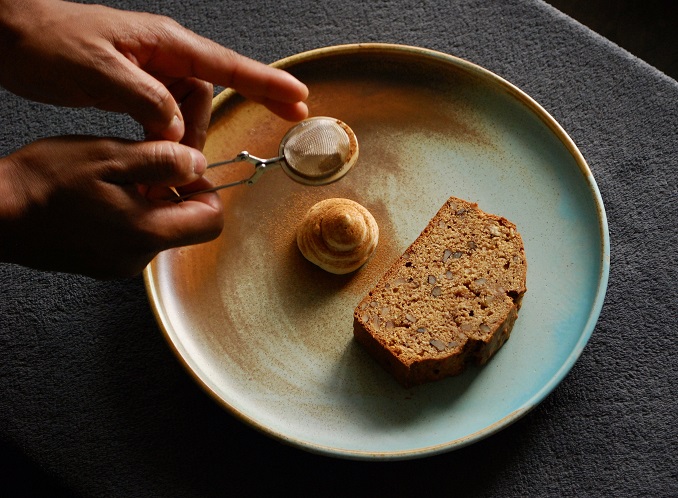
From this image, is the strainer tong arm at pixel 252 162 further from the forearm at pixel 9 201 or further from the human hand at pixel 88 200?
the forearm at pixel 9 201

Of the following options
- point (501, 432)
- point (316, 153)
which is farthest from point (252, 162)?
point (501, 432)

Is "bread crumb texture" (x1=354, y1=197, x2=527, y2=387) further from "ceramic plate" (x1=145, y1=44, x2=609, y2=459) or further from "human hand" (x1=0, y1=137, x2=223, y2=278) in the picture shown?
"human hand" (x1=0, y1=137, x2=223, y2=278)

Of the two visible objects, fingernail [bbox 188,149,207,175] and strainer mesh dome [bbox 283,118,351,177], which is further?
strainer mesh dome [bbox 283,118,351,177]

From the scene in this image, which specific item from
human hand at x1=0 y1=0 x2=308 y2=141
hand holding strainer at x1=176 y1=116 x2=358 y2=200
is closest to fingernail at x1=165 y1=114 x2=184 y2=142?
human hand at x1=0 y1=0 x2=308 y2=141

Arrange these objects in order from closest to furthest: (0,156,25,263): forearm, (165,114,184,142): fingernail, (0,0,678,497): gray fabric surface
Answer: (0,156,25,263): forearm → (165,114,184,142): fingernail → (0,0,678,497): gray fabric surface

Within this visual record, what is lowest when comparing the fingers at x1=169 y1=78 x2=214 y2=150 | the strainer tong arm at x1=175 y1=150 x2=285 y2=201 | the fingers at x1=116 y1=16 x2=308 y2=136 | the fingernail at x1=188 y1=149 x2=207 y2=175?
the strainer tong arm at x1=175 y1=150 x2=285 y2=201

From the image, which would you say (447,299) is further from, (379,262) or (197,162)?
(197,162)

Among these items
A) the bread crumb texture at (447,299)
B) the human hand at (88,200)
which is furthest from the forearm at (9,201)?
the bread crumb texture at (447,299)
